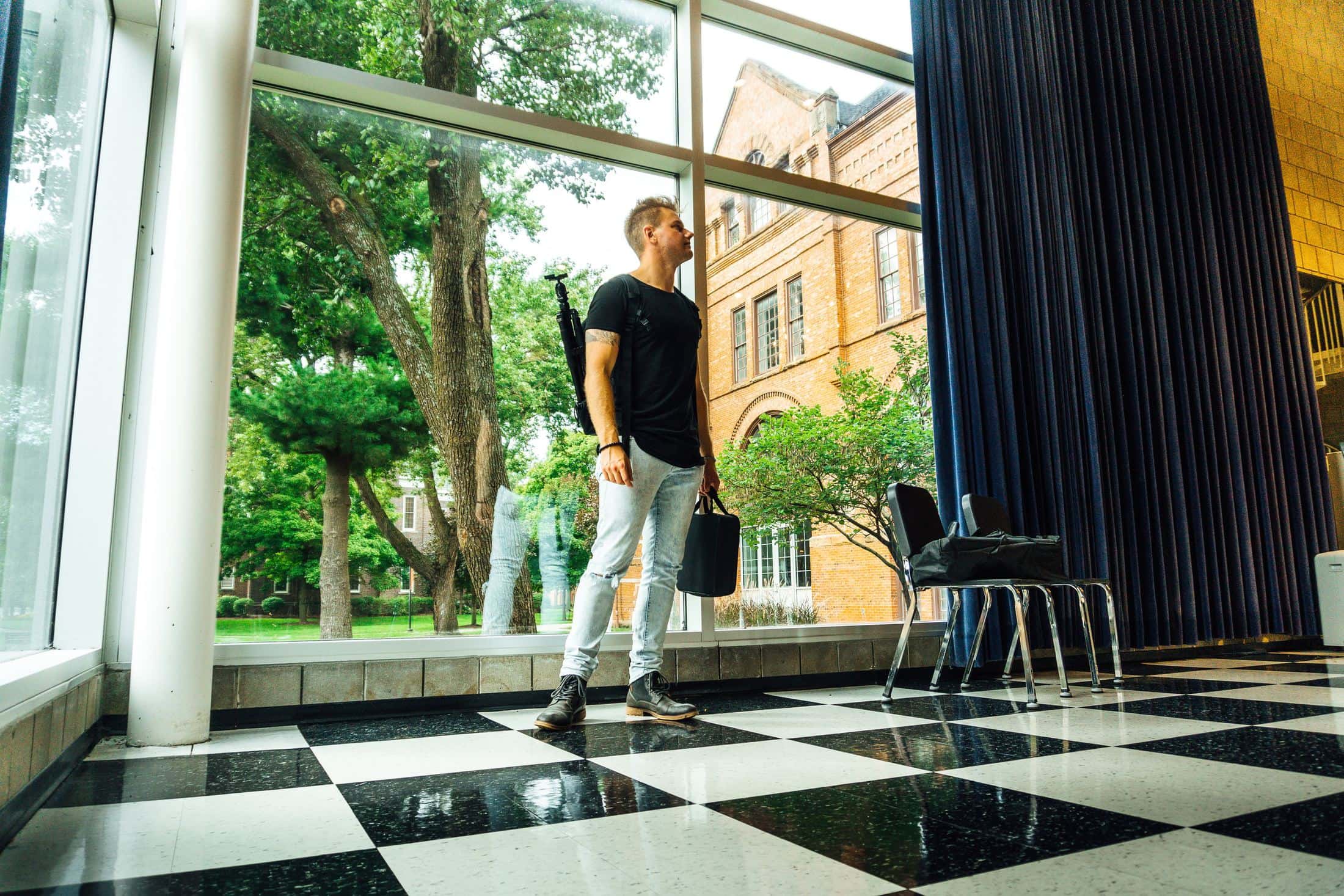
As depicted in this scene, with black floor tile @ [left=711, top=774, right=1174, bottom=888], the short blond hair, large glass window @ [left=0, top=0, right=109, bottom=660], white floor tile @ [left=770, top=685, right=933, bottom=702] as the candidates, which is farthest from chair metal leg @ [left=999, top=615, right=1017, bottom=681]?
large glass window @ [left=0, top=0, right=109, bottom=660]

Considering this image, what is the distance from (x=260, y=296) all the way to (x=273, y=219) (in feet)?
0.89

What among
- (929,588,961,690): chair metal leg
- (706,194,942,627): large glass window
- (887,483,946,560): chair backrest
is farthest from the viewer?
(706,194,942,627): large glass window

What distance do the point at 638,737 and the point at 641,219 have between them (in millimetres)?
1495

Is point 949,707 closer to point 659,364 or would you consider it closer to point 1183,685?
point 1183,685

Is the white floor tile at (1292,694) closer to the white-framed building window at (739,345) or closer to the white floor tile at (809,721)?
the white floor tile at (809,721)

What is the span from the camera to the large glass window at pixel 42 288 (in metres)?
1.64

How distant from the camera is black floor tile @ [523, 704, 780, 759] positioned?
6.57 feet

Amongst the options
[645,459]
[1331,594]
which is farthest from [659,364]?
[1331,594]

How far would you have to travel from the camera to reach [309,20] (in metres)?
2.88

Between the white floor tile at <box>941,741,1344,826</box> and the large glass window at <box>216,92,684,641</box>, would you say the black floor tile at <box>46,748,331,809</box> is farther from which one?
the white floor tile at <box>941,741,1344,826</box>

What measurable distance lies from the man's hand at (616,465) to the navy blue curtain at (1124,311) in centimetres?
166

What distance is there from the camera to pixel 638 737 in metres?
2.16

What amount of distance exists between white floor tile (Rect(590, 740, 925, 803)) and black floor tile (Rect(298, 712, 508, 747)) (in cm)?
62

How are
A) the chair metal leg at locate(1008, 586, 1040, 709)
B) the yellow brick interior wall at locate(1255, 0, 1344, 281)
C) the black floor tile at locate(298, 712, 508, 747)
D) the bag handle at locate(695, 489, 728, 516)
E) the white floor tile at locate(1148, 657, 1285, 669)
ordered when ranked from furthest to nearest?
the yellow brick interior wall at locate(1255, 0, 1344, 281) → the white floor tile at locate(1148, 657, 1285, 669) → the bag handle at locate(695, 489, 728, 516) → the chair metal leg at locate(1008, 586, 1040, 709) → the black floor tile at locate(298, 712, 508, 747)
